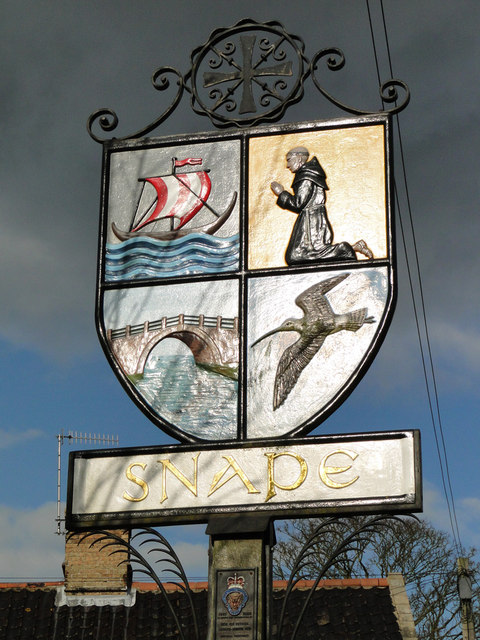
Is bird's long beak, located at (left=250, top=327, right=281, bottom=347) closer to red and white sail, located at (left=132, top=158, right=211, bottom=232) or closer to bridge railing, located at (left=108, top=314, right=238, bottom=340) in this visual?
bridge railing, located at (left=108, top=314, right=238, bottom=340)

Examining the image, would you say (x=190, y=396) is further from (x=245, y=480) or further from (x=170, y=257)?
(x=170, y=257)

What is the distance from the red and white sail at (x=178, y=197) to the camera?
316 inches

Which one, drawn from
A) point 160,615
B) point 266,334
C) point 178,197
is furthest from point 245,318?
point 160,615

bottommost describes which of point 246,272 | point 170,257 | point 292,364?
point 292,364

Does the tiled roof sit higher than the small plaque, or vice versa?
the tiled roof

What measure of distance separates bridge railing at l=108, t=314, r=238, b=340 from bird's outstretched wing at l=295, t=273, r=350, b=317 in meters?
0.47

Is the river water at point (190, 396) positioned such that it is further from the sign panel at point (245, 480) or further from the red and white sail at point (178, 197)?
the red and white sail at point (178, 197)

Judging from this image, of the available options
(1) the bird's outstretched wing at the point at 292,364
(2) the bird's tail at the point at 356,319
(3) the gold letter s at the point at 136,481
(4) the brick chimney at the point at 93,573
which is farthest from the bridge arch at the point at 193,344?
(4) the brick chimney at the point at 93,573

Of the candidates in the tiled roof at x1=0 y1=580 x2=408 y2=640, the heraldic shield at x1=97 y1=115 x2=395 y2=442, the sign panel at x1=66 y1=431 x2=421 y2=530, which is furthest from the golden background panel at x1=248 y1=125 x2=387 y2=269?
the tiled roof at x1=0 y1=580 x2=408 y2=640

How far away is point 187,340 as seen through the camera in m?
7.59

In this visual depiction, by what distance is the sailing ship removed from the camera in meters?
7.97

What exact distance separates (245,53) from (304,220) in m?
1.67

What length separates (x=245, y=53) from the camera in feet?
28.4

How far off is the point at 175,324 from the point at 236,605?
1943 millimetres
